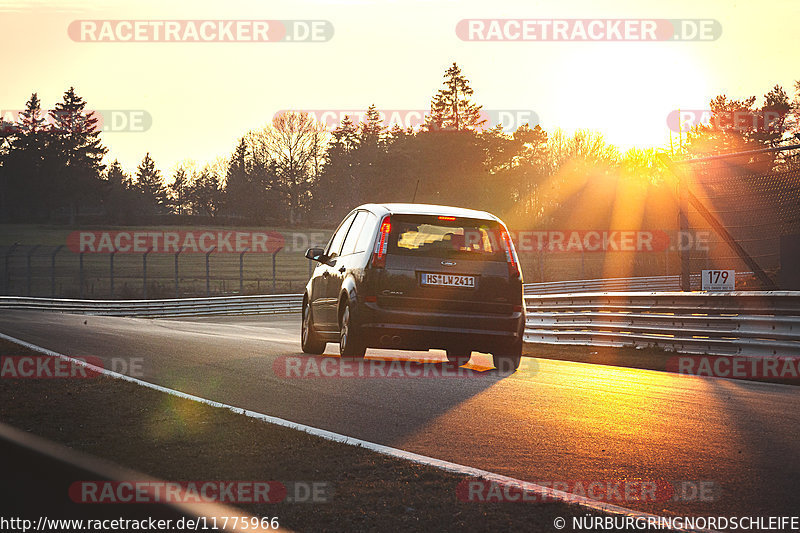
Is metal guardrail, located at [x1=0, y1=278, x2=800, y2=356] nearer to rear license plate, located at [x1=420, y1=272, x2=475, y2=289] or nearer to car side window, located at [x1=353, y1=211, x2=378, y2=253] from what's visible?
rear license plate, located at [x1=420, y1=272, x2=475, y2=289]

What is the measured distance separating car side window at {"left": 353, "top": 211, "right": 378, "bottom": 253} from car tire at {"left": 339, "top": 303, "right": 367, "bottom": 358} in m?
0.69

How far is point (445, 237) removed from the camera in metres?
11.1

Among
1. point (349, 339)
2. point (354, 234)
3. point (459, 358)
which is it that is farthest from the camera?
point (459, 358)

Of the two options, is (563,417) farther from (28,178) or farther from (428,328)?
(28,178)

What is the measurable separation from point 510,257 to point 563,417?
372cm

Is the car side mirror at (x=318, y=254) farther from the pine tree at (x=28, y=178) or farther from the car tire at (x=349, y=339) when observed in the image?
the pine tree at (x=28, y=178)

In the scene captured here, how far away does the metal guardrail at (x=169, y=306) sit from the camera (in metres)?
44.3

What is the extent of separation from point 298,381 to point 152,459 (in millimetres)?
4370

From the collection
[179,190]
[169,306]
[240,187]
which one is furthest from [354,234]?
[179,190]

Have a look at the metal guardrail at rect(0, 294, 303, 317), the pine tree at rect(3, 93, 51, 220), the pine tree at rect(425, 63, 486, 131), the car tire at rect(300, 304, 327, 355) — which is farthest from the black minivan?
the pine tree at rect(3, 93, 51, 220)

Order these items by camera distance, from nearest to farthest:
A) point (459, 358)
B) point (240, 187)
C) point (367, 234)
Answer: point (367, 234)
point (459, 358)
point (240, 187)

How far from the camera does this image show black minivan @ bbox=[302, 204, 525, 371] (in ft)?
35.2

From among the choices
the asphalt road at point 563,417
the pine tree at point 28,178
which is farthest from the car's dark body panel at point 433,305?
the pine tree at point 28,178

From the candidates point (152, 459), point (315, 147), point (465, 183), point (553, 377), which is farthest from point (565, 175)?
point (152, 459)
